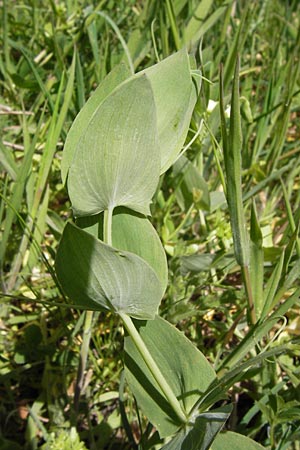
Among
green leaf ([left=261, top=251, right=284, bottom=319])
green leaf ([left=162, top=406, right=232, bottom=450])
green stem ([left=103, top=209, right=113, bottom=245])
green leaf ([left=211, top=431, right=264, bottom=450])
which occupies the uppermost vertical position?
green stem ([left=103, top=209, right=113, bottom=245])

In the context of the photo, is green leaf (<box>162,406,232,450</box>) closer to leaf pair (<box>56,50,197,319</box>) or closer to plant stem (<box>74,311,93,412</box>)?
leaf pair (<box>56,50,197,319</box>)

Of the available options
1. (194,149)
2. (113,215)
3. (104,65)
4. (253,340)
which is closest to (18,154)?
(104,65)

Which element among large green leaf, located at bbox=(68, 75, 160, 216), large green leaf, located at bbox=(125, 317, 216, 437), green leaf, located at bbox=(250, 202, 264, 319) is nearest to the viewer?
large green leaf, located at bbox=(68, 75, 160, 216)

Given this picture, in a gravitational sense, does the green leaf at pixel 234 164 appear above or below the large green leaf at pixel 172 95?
below

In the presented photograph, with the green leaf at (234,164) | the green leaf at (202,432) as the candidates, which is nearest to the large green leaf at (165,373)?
the green leaf at (202,432)

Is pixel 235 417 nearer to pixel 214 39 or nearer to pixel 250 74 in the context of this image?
pixel 250 74

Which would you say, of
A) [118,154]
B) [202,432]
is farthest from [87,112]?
[202,432]

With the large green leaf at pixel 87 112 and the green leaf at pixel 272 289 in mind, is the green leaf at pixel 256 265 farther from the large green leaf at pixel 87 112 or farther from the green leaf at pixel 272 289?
the large green leaf at pixel 87 112

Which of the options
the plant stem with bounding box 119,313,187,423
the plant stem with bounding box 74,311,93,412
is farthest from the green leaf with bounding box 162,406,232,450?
the plant stem with bounding box 74,311,93,412
